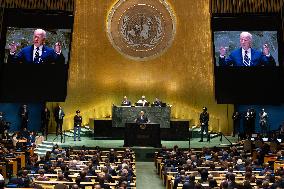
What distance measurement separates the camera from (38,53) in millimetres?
26922

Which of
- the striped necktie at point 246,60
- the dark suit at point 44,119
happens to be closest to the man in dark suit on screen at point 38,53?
the dark suit at point 44,119

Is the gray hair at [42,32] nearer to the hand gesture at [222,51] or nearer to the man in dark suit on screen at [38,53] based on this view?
the man in dark suit on screen at [38,53]

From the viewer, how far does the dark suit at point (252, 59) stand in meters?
26.9

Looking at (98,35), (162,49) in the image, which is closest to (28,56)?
(98,35)

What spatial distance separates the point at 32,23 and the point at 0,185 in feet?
56.3

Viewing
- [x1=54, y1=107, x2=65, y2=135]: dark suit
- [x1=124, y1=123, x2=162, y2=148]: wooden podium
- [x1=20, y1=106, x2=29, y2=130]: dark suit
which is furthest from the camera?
[x1=20, y1=106, x2=29, y2=130]: dark suit

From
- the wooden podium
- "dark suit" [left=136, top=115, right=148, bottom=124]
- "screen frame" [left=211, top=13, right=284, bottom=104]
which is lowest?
the wooden podium

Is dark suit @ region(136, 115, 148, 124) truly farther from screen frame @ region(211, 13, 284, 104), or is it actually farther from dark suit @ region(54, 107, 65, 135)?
screen frame @ region(211, 13, 284, 104)

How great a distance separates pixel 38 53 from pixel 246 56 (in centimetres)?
1057

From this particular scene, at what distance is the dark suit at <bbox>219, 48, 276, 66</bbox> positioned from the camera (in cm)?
2694

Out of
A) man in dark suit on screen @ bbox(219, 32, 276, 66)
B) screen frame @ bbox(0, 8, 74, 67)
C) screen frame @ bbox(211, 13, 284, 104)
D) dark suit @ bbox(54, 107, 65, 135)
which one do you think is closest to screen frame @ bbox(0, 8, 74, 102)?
screen frame @ bbox(0, 8, 74, 67)

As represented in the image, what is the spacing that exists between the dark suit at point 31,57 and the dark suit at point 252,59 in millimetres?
8304

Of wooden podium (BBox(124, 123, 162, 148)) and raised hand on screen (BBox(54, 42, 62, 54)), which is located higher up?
raised hand on screen (BBox(54, 42, 62, 54))

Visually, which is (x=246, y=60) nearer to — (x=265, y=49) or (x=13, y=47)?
(x=265, y=49)
